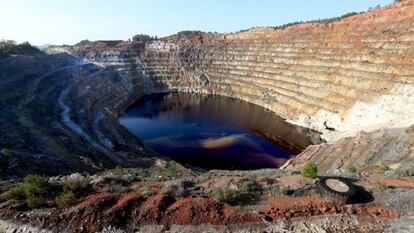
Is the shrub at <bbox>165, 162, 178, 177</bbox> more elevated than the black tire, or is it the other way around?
the black tire

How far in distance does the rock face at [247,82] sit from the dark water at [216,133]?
3.84 m

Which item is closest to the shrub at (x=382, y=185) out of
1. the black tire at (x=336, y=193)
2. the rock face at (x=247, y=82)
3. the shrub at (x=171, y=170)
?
the black tire at (x=336, y=193)

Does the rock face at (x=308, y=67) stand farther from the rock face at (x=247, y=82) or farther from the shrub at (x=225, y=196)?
the shrub at (x=225, y=196)

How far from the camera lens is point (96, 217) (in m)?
18.8

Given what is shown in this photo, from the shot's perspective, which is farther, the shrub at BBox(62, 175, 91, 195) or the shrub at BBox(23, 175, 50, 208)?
the shrub at BBox(62, 175, 91, 195)

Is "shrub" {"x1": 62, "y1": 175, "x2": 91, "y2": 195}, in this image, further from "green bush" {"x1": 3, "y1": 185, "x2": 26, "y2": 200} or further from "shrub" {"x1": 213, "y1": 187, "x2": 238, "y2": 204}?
"shrub" {"x1": 213, "y1": 187, "x2": 238, "y2": 204}

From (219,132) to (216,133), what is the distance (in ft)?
2.96

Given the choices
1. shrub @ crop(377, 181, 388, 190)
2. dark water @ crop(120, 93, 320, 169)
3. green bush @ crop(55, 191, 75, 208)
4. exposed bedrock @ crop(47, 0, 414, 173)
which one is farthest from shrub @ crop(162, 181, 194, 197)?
dark water @ crop(120, 93, 320, 169)

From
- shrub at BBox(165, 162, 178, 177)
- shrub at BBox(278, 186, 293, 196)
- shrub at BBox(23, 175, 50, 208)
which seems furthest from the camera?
shrub at BBox(165, 162, 178, 177)

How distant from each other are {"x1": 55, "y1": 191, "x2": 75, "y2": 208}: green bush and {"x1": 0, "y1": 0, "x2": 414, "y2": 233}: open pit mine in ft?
0.24

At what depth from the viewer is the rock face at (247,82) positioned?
45.8 metres

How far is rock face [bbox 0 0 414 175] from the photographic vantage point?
45781 millimetres

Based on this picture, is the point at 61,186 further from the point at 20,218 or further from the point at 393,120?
the point at 393,120

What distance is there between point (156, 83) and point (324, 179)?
9605cm
